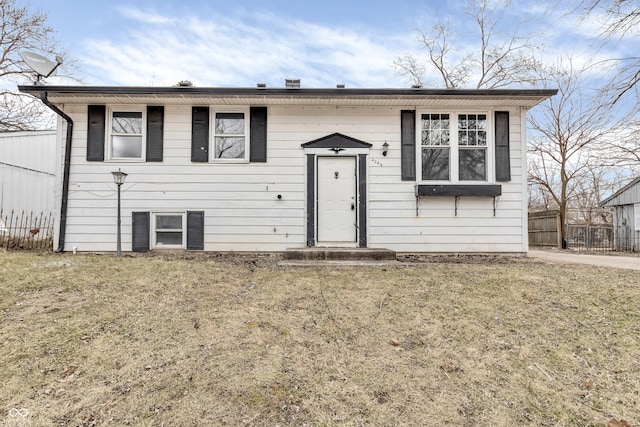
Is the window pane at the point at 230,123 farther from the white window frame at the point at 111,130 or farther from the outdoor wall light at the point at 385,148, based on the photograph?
the outdoor wall light at the point at 385,148

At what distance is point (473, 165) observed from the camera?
285 inches

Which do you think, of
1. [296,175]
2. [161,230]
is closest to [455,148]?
[296,175]

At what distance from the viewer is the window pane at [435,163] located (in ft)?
23.7

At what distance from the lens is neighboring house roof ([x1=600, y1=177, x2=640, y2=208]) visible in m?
11.0

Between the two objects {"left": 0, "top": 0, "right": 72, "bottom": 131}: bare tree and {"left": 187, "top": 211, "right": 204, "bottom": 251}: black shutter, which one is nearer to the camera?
{"left": 187, "top": 211, "right": 204, "bottom": 251}: black shutter

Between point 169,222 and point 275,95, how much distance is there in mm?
3508

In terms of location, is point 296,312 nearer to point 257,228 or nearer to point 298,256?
point 298,256

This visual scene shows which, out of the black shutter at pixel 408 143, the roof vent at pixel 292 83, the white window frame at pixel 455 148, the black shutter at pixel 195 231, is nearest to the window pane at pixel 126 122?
the black shutter at pixel 195 231

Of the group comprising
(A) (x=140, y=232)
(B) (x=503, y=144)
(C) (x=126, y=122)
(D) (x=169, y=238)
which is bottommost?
(D) (x=169, y=238)

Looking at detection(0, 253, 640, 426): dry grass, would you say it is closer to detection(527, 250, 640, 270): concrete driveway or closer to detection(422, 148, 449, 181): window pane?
detection(527, 250, 640, 270): concrete driveway

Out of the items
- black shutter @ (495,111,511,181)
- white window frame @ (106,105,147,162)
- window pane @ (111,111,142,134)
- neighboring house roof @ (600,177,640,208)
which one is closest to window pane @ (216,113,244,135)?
white window frame @ (106,105,147,162)

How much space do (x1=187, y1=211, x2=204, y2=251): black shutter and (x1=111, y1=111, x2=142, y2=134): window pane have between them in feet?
7.11

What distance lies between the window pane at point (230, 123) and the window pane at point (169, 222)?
2073 millimetres

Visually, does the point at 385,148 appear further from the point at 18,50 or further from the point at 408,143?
the point at 18,50
